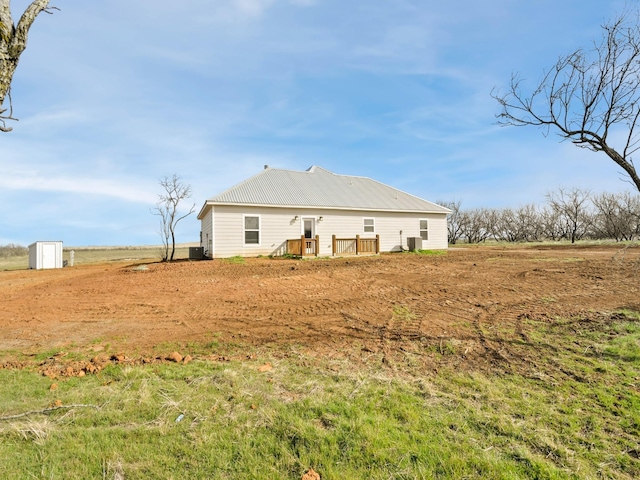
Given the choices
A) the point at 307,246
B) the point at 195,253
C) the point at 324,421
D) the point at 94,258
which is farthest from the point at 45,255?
the point at 324,421

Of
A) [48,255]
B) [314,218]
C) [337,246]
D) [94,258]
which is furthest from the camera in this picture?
[94,258]

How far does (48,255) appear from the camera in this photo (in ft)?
63.1

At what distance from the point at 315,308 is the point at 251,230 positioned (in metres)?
10.9

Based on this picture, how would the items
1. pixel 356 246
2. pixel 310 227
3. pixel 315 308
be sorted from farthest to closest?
pixel 310 227 → pixel 356 246 → pixel 315 308

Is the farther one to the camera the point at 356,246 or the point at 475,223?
the point at 475,223

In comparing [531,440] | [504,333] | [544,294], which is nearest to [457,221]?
[544,294]

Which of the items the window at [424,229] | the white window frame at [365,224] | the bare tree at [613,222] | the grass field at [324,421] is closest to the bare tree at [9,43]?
the grass field at [324,421]

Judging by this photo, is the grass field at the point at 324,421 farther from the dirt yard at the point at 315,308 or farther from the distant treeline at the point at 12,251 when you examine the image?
the distant treeline at the point at 12,251

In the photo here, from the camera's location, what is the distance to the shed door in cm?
1905

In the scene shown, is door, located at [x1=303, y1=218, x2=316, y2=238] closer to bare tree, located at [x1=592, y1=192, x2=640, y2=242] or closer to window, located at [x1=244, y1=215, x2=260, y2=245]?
window, located at [x1=244, y1=215, x2=260, y2=245]

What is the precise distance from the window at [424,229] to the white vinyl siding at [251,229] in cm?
1161

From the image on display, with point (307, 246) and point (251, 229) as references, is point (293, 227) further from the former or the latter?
point (251, 229)

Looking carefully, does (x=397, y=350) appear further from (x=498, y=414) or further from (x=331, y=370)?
(x=498, y=414)

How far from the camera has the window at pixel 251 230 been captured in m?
17.2
